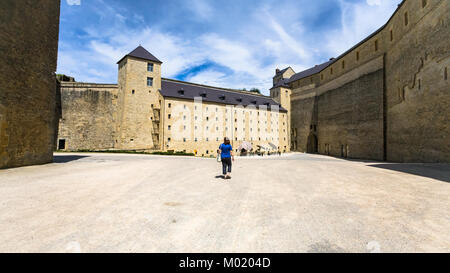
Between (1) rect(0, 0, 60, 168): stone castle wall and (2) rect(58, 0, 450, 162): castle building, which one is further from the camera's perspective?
(2) rect(58, 0, 450, 162): castle building

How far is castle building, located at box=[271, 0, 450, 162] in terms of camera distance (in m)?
12.2

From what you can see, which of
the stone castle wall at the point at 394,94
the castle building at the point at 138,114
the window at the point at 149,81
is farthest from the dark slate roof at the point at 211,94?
the stone castle wall at the point at 394,94

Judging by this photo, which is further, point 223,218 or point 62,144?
point 62,144

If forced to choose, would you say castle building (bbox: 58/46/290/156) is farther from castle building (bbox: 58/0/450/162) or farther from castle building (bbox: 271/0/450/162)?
castle building (bbox: 271/0/450/162)

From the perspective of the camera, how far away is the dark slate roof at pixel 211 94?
3574cm

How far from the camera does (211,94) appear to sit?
41875 millimetres

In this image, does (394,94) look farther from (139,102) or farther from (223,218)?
(139,102)

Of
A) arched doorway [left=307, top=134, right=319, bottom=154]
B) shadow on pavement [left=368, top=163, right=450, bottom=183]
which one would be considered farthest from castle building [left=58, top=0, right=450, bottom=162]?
shadow on pavement [left=368, top=163, right=450, bottom=183]

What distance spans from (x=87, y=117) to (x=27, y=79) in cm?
2402

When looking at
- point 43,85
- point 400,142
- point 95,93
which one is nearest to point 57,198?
point 43,85

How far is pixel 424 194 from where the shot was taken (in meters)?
5.13

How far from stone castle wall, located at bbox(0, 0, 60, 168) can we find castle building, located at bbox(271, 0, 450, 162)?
23758mm

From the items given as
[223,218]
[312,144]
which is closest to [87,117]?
[223,218]
